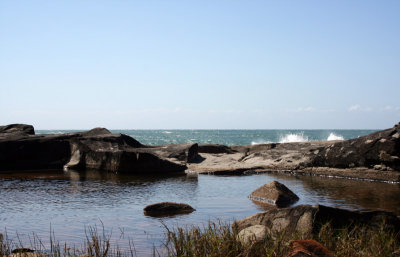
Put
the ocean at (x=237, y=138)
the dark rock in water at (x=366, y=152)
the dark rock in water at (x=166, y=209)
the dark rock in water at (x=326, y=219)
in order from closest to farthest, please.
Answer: the dark rock in water at (x=326, y=219)
the dark rock in water at (x=166, y=209)
the dark rock in water at (x=366, y=152)
the ocean at (x=237, y=138)

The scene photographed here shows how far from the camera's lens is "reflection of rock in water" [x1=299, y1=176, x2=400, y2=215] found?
30.1ft

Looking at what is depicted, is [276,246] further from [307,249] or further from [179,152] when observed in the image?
[179,152]

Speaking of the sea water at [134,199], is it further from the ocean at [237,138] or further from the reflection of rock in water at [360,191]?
the ocean at [237,138]

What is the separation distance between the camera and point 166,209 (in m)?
8.38

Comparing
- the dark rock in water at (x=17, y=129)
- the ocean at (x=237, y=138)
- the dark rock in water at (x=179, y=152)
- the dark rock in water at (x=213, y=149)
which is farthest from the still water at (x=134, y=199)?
the ocean at (x=237, y=138)

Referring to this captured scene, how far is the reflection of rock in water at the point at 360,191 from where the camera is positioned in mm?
9164

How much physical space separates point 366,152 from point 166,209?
790 cm

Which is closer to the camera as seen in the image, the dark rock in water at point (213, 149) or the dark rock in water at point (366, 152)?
the dark rock in water at point (366, 152)

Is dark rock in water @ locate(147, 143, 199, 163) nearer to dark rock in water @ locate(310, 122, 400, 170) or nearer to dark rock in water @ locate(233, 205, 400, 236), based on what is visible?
dark rock in water @ locate(310, 122, 400, 170)

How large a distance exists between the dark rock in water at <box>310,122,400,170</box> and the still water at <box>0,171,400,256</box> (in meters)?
0.97

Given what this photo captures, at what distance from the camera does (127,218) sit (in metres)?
7.76

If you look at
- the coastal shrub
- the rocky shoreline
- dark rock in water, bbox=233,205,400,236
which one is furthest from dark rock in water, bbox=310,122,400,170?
the coastal shrub

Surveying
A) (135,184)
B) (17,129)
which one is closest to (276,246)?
(135,184)

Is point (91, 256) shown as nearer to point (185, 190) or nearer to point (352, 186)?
point (185, 190)
